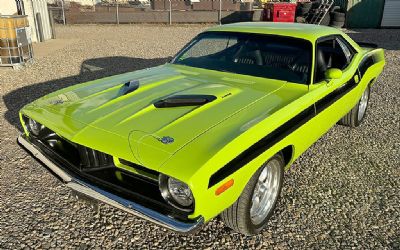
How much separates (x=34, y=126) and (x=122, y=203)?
54.0 inches

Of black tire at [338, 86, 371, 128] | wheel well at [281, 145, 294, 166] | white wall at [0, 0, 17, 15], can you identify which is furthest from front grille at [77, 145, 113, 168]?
white wall at [0, 0, 17, 15]

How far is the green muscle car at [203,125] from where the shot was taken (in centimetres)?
210

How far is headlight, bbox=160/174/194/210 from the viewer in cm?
208

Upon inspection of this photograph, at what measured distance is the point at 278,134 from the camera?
2.59 meters

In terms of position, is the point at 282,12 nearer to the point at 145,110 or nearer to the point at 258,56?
the point at 258,56

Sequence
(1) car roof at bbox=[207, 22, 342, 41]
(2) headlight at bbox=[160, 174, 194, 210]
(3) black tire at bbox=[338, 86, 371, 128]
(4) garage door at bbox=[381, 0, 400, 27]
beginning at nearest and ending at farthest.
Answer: (2) headlight at bbox=[160, 174, 194, 210] < (1) car roof at bbox=[207, 22, 342, 41] < (3) black tire at bbox=[338, 86, 371, 128] < (4) garage door at bbox=[381, 0, 400, 27]

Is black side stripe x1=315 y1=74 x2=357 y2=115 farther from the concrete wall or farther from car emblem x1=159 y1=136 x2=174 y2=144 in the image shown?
the concrete wall

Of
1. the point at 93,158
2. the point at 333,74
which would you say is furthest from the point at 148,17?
the point at 93,158

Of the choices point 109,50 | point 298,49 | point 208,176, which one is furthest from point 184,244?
point 109,50

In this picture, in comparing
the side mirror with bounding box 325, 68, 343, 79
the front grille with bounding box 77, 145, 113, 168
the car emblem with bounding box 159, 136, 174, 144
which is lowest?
the front grille with bounding box 77, 145, 113, 168

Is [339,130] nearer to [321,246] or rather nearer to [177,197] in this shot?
[321,246]

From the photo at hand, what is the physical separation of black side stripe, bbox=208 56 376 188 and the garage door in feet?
53.0

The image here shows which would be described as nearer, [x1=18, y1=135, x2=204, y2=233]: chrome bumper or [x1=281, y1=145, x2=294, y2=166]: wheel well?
[x1=18, y1=135, x2=204, y2=233]: chrome bumper

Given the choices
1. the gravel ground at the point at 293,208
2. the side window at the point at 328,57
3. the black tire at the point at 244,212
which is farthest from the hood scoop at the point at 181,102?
the side window at the point at 328,57
